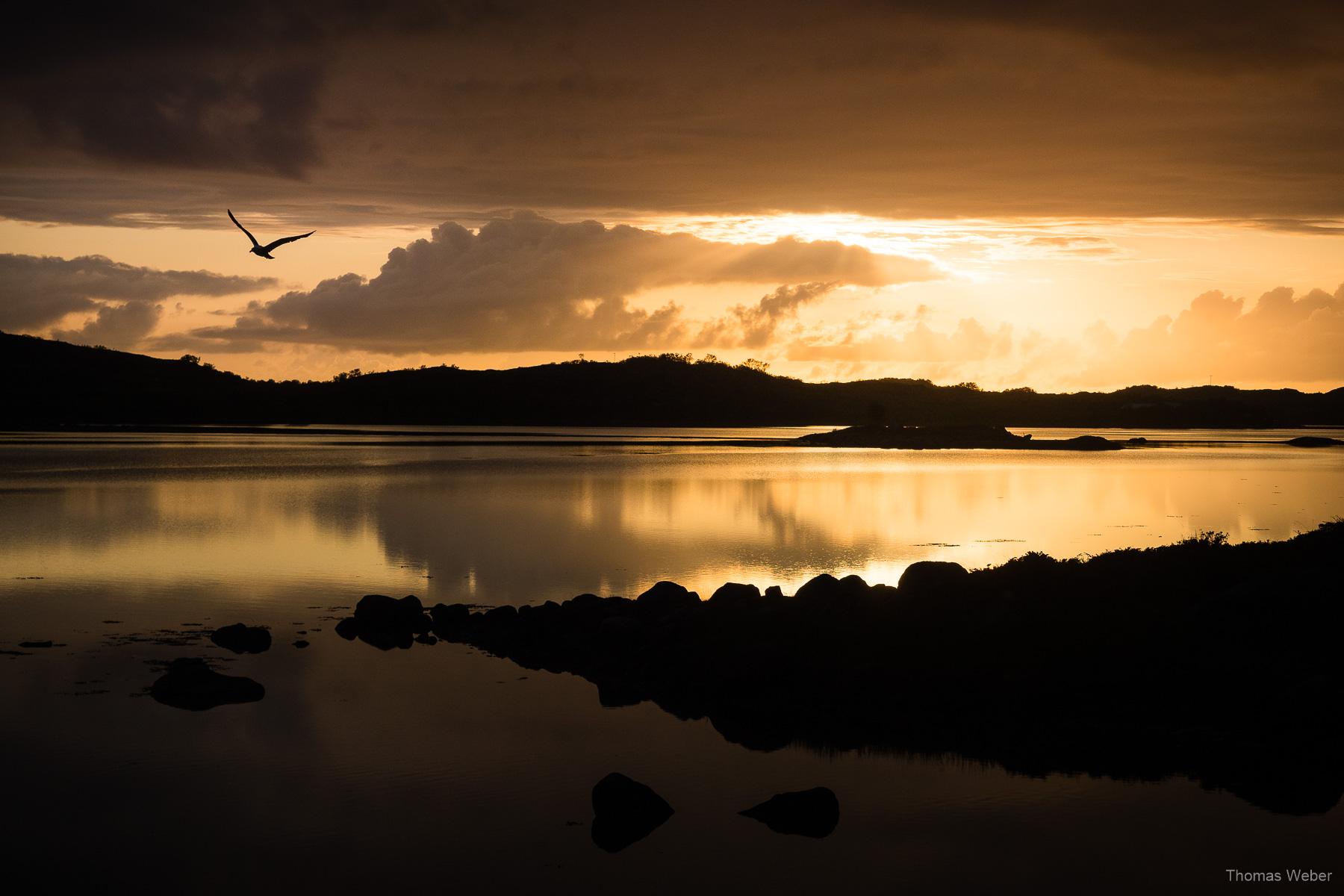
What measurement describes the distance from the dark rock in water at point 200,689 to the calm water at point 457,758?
1.04 feet

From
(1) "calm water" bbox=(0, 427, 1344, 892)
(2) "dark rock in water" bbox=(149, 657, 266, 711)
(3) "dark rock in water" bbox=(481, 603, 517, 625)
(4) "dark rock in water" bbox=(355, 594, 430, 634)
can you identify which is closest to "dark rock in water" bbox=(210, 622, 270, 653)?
(1) "calm water" bbox=(0, 427, 1344, 892)

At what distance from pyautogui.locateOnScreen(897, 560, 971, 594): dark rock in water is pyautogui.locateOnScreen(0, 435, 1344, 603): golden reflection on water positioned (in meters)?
8.22

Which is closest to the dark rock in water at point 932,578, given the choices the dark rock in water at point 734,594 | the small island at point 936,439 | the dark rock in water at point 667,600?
the dark rock in water at point 734,594

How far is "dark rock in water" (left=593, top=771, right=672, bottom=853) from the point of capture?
44.1ft

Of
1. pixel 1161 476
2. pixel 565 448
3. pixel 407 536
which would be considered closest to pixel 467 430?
pixel 565 448

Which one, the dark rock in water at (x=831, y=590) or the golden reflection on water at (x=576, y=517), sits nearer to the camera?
the dark rock in water at (x=831, y=590)

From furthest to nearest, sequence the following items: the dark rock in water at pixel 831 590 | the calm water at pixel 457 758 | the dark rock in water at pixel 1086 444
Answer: the dark rock in water at pixel 1086 444 → the dark rock in water at pixel 831 590 → the calm water at pixel 457 758

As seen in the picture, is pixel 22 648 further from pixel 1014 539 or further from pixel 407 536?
pixel 1014 539

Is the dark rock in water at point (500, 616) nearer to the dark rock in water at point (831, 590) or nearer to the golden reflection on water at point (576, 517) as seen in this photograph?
the golden reflection on water at point (576, 517)

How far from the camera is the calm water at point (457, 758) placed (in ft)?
42.2

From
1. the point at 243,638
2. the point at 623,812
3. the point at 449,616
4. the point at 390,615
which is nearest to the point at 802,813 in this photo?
the point at 623,812

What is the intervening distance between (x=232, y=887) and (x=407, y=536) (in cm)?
2932

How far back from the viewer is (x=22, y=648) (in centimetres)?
2197

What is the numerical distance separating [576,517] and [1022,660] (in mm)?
31403
